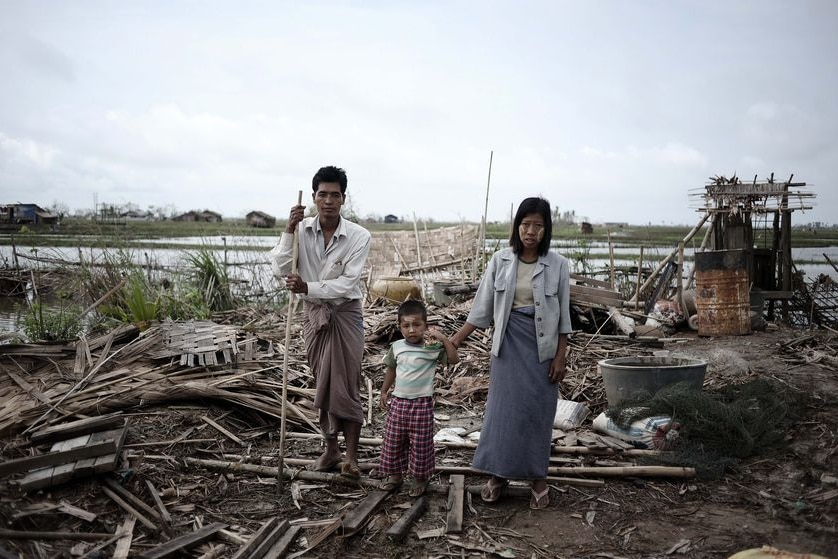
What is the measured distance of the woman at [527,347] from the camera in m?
3.48

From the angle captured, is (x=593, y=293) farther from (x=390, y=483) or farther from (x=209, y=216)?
(x=209, y=216)

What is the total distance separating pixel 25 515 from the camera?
10.3 ft

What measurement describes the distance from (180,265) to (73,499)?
8.83 m

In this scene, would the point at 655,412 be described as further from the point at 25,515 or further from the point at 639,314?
the point at 639,314

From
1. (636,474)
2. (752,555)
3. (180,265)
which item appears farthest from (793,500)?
(180,265)

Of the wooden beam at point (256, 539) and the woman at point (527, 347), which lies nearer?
the wooden beam at point (256, 539)

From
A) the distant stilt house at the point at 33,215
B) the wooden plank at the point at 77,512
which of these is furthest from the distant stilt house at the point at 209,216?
the wooden plank at the point at 77,512

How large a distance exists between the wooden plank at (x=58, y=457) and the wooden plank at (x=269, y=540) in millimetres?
1280

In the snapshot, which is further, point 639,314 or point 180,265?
point 180,265

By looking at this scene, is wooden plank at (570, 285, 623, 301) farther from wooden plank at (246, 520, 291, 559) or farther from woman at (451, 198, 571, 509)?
wooden plank at (246, 520, 291, 559)

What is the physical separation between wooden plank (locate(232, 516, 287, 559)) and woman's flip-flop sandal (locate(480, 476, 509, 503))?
1249mm

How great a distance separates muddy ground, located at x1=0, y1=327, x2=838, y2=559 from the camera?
10.2 ft

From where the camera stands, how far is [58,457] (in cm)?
360

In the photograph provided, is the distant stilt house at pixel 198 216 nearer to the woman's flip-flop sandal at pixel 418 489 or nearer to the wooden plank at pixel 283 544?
the woman's flip-flop sandal at pixel 418 489
